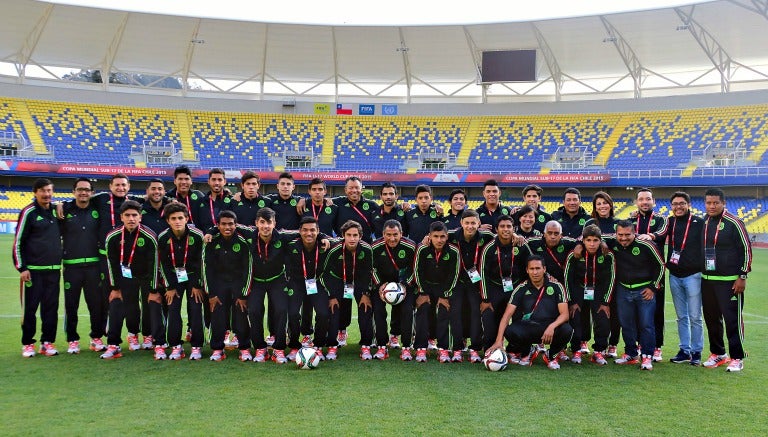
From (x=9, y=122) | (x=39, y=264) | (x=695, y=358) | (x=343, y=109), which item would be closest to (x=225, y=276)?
(x=39, y=264)

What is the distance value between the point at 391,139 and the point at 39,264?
106 ft

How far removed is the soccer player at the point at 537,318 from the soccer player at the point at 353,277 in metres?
1.45

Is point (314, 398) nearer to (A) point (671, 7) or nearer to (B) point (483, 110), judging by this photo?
(A) point (671, 7)

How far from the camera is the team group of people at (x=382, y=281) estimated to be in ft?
21.0

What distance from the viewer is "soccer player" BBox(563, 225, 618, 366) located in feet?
21.2

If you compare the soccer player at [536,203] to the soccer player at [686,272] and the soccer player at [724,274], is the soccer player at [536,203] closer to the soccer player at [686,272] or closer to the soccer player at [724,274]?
the soccer player at [686,272]

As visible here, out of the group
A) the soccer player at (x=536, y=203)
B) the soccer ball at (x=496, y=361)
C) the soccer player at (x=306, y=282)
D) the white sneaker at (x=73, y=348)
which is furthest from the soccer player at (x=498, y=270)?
the white sneaker at (x=73, y=348)

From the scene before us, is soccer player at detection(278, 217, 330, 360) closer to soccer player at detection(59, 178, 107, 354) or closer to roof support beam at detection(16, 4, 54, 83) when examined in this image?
soccer player at detection(59, 178, 107, 354)

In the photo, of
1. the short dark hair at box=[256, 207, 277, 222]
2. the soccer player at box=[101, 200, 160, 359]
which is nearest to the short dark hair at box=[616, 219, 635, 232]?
the short dark hair at box=[256, 207, 277, 222]

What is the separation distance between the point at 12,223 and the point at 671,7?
115ft

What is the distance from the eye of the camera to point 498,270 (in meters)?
6.61

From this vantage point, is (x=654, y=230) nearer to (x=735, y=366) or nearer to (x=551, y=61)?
(x=735, y=366)

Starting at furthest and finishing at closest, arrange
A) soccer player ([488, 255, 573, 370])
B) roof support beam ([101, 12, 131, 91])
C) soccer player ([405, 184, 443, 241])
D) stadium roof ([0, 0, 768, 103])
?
roof support beam ([101, 12, 131, 91]) → stadium roof ([0, 0, 768, 103]) → soccer player ([405, 184, 443, 241]) → soccer player ([488, 255, 573, 370])

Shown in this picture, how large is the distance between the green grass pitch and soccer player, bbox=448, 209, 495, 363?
1.08 ft
